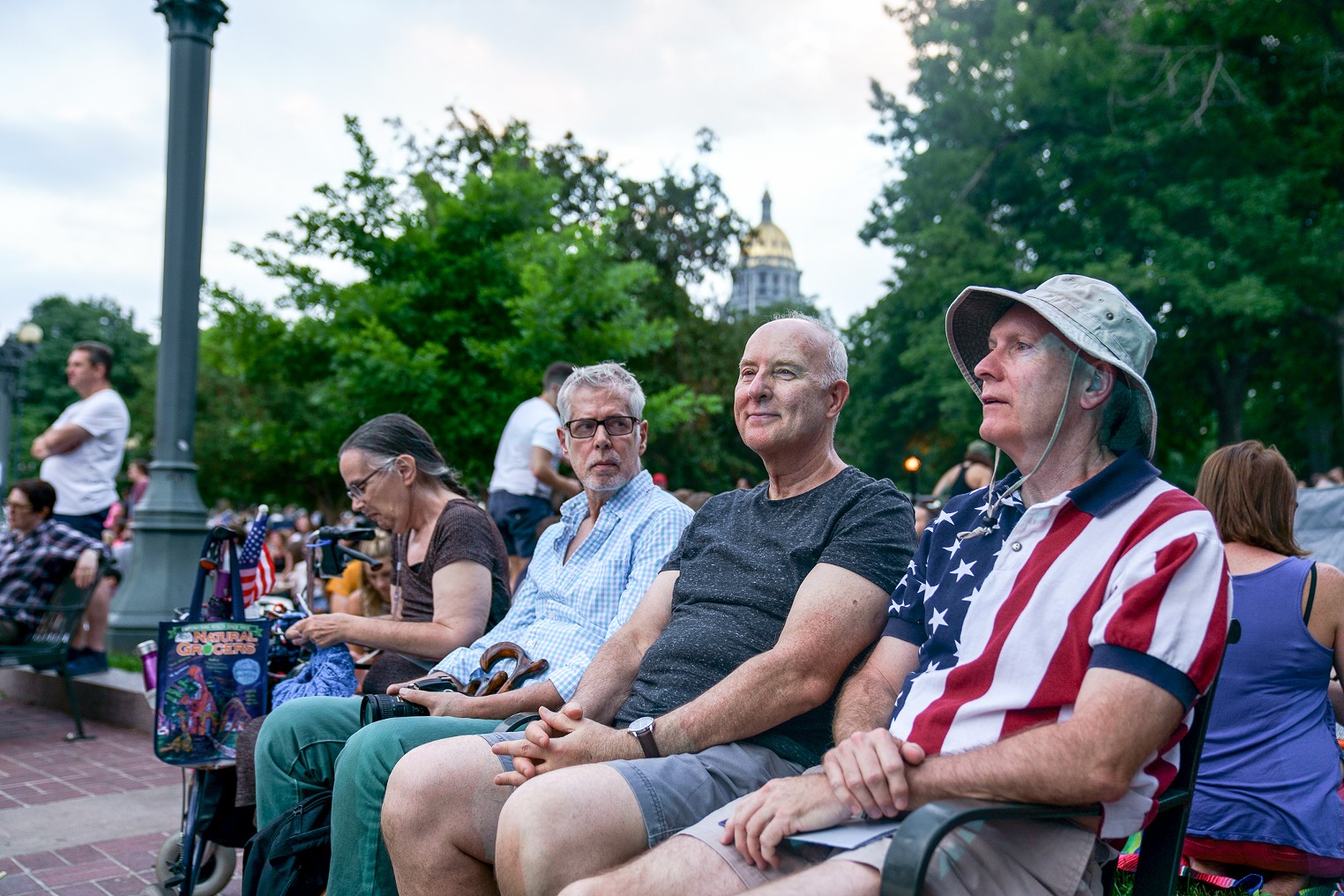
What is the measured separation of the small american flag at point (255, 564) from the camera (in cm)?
358

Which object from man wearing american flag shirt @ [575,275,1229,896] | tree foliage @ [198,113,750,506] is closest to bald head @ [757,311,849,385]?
man wearing american flag shirt @ [575,275,1229,896]

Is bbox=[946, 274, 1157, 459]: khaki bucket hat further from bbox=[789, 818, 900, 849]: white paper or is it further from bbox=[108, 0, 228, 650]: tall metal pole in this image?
bbox=[108, 0, 228, 650]: tall metal pole

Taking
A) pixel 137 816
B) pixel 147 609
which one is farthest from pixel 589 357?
pixel 137 816

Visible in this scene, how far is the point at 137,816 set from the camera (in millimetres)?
4434

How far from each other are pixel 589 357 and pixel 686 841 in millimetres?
10139

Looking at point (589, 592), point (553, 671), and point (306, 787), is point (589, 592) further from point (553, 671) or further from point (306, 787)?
point (306, 787)

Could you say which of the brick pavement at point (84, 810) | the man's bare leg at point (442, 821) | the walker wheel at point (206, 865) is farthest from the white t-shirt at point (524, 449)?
the man's bare leg at point (442, 821)

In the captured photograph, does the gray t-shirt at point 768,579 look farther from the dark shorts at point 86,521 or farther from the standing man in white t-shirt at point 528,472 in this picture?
the dark shorts at point 86,521

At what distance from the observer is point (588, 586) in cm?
318

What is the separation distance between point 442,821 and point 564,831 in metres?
0.46

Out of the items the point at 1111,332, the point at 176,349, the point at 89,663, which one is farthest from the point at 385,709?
the point at 89,663

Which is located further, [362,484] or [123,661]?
[123,661]

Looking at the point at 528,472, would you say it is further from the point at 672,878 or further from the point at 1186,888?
the point at 672,878

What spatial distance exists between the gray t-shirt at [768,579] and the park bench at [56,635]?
4.90 metres
